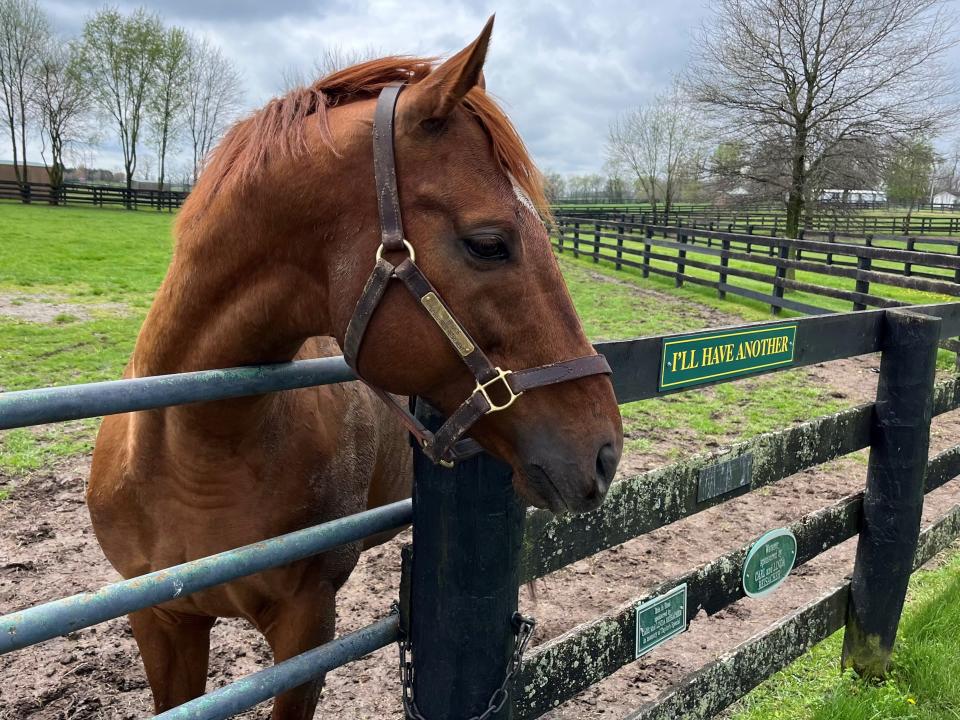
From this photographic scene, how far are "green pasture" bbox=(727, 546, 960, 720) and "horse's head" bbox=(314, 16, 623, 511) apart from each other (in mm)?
2145

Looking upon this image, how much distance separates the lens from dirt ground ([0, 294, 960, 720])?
3.01m

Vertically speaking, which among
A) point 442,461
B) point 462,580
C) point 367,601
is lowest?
point 367,601

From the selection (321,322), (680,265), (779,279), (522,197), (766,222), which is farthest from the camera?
(766,222)

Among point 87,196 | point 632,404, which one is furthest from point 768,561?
point 87,196

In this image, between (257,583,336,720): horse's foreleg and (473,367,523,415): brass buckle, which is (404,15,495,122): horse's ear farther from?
(257,583,336,720): horse's foreleg

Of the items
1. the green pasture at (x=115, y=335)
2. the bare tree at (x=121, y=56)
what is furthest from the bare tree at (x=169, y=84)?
the green pasture at (x=115, y=335)

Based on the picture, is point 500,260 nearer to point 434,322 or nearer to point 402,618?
point 434,322

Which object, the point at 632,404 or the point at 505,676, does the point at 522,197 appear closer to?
the point at 505,676

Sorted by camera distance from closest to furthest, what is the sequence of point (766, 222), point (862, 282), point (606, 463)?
point (606, 463)
point (862, 282)
point (766, 222)

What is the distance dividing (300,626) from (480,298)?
4.28 feet

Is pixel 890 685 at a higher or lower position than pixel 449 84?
lower

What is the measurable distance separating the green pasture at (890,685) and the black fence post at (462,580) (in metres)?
1.85

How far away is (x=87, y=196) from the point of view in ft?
122

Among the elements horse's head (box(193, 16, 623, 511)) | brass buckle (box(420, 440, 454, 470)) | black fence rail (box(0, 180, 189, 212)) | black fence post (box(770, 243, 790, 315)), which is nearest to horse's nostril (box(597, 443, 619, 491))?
horse's head (box(193, 16, 623, 511))
